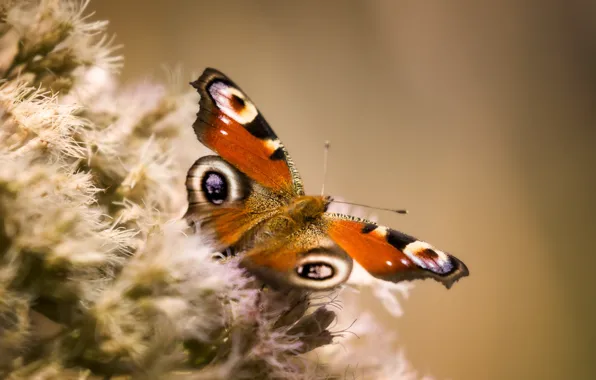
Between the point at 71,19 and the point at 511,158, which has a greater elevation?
the point at 511,158

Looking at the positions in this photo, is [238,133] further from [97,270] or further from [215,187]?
[97,270]

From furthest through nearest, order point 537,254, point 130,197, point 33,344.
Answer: point 537,254 → point 130,197 → point 33,344

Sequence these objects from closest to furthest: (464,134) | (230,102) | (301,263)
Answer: (301,263) → (230,102) → (464,134)

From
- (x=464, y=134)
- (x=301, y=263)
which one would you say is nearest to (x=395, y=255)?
(x=301, y=263)

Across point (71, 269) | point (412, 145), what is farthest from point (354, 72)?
point (71, 269)

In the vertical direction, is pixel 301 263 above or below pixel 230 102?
below

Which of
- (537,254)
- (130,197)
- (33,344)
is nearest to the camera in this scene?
(33,344)

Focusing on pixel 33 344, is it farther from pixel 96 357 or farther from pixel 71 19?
pixel 71 19

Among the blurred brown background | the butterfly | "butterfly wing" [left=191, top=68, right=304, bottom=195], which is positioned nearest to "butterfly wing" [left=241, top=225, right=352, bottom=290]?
the butterfly
